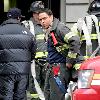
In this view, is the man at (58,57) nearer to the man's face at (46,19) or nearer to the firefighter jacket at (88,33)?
the man's face at (46,19)

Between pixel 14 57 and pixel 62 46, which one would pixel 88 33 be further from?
pixel 14 57

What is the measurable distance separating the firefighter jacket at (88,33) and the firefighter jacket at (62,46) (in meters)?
0.12

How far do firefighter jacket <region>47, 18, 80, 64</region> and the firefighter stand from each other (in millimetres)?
126

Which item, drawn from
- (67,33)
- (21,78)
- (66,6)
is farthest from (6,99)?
(66,6)

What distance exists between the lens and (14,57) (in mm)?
9922

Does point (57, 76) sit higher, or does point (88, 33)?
point (88, 33)

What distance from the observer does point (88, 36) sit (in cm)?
912

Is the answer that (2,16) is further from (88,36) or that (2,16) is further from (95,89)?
(95,89)

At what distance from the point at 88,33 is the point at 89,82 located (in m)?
1.99

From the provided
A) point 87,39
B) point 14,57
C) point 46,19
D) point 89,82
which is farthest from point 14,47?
point 89,82

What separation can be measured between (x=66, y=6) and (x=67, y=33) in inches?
212

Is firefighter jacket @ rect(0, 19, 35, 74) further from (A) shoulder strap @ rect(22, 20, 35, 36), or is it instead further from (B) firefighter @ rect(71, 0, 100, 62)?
(B) firefighter @ rect(71, 0, 100, 62)

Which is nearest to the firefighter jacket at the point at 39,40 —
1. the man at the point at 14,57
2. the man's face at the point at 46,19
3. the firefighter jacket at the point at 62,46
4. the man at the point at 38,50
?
the man at the point at 38,50

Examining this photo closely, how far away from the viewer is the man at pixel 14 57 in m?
9.91
